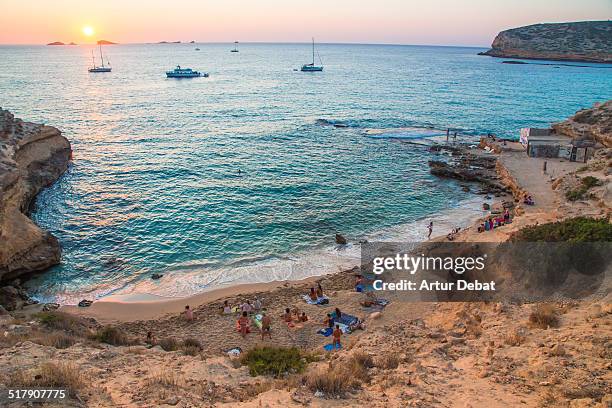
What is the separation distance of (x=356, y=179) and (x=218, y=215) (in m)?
13.6

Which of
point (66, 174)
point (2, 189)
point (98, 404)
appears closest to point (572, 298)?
point (98, 404)

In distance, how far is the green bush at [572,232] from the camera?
1651 cm

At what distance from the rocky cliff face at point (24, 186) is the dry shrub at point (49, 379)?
13.6 metres

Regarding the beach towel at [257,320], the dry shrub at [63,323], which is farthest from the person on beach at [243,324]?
the dry shrub at [63,323]

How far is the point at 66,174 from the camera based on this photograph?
1501 inches

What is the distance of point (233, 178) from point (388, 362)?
1107 inches

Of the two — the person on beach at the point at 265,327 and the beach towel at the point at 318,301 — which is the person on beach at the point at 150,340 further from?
the beach towel at the point at 318,301

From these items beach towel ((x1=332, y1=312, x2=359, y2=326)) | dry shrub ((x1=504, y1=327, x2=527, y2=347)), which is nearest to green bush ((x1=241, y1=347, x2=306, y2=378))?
beach towel ((x1=332, y1=312, x2=359, y2=326))

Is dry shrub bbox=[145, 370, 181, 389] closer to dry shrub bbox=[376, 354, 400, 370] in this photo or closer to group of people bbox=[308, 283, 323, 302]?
dry shrub bbox=[376, 354, 400, 370]

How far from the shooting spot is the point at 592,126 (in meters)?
45.2

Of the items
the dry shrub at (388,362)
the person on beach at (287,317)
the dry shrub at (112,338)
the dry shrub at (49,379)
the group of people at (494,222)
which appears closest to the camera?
the dry shrub at (49,379)

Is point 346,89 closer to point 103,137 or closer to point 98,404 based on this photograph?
point 103,137

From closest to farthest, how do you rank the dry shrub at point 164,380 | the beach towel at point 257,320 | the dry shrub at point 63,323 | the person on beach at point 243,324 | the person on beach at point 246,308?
the dry shrub at point 164,380
the dry shrub at point 63,323
the person on beach at point 243,324
the beach towel at point 257,320
the person on beach at point 246,308

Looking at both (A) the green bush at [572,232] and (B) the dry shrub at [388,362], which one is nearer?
(B) the dry shrub at [388,362]
